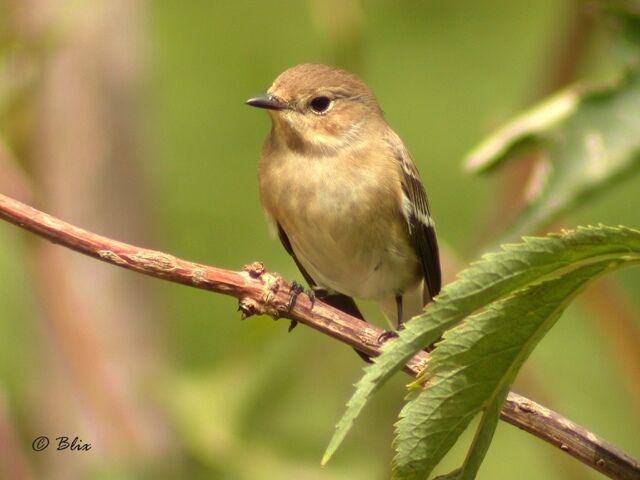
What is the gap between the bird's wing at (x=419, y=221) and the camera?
10.5 feet

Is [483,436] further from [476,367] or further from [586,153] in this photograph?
[586,153]

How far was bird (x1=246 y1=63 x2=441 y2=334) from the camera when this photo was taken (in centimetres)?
305

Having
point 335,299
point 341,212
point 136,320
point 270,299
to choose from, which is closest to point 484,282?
point 270,299

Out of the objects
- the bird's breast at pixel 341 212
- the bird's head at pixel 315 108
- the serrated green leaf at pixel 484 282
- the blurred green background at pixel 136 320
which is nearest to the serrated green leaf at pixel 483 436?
the serrated green leaf at pixel 484 282

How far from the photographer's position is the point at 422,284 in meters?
3.45

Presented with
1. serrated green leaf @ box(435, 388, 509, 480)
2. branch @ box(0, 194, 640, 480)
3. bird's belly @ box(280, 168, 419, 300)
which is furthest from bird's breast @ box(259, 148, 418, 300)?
serrated green leaf @ box(435, 388, 509, 480)

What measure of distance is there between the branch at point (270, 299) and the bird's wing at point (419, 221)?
4.38 feet

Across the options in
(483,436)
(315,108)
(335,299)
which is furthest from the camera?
(335,299)

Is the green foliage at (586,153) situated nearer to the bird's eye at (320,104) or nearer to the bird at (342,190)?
the bird at (342,190)

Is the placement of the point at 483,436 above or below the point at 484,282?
below

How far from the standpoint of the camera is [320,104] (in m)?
3.23

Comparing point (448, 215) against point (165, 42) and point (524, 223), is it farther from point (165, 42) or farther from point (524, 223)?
point (524, 223)

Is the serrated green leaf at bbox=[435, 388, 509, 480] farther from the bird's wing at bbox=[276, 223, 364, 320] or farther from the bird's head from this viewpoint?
the bird's wing at bbox=[276, 223, 364, 320]

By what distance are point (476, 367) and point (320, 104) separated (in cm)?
191
